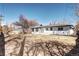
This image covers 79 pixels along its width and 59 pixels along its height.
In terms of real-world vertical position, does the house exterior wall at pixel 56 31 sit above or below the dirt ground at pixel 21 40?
above

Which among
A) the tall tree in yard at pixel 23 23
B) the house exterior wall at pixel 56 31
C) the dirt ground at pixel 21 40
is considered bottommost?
the dirt ground at pixel 21 40

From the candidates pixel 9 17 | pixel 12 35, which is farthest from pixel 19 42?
pixel 9 17

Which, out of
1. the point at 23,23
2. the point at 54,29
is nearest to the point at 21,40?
the point at 23,23

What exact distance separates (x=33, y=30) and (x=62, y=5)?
1.75 ft

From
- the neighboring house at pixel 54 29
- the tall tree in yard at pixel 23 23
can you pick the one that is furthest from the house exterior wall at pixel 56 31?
the tall tree in yard at pixel 23 23

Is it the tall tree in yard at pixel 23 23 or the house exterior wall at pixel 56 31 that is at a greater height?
the tall tree in yard at pixel 23 23

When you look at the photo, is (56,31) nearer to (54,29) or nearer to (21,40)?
(54,29)

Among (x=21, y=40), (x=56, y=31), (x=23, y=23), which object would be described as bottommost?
(x=21, y=40)

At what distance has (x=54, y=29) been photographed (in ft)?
9.59

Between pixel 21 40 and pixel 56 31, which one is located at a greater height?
pixel 56 31

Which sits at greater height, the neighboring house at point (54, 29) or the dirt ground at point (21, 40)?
the neighboring house at point (54, 29)

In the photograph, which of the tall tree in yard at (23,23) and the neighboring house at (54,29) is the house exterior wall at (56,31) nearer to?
the neighboring house at (54,29)

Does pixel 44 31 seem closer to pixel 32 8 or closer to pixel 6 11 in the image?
pixel 32 8

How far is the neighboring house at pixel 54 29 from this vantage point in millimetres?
2904
